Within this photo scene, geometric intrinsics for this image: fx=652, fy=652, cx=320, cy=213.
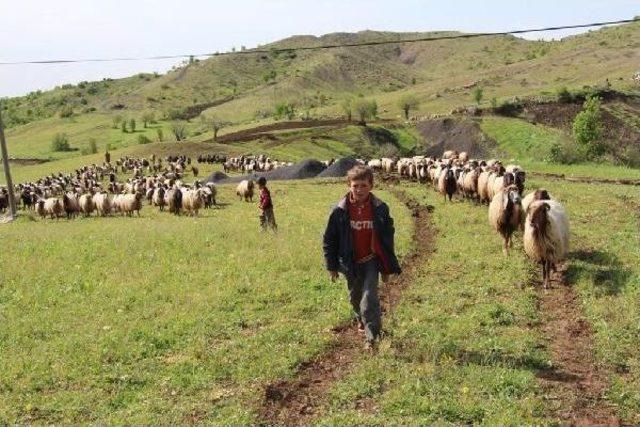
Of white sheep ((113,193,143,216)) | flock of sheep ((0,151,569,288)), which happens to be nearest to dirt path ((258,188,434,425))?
flock of sheep ((0,151,569,288))

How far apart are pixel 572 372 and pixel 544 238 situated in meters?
4.95

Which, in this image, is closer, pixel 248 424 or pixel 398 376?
pixel 248 424

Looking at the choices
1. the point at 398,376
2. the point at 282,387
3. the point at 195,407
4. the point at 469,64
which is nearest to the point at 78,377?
the point at 195,407

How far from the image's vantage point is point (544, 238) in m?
12.5

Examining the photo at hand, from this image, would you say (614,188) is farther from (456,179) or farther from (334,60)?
(334,60)

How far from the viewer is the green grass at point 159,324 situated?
7383 mm

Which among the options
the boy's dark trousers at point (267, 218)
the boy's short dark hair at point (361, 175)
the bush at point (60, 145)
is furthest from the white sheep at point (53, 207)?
the bush at point (60, 145)

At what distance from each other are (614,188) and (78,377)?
90.8 feet

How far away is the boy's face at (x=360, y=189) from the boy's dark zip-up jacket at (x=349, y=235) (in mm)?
124

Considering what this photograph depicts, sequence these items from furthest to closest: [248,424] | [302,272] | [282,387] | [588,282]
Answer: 1. [302,272]
2. [588,282]
3. [282,387]
4. [248,424]

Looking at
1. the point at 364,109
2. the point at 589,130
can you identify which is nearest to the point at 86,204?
the point at 589,130

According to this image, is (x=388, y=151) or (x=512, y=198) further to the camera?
(x=388, y=151)

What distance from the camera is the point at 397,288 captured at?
39.6ft

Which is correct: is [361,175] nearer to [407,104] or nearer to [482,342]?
[482,342]
